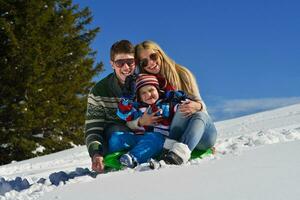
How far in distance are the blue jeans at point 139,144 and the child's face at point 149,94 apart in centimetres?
26

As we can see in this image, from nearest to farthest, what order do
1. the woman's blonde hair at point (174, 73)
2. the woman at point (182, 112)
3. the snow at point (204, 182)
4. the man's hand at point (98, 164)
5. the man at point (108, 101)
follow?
the snow at point (204, 182), the woman at point (182, 112), the man's hand at point (98, 164), the woman's blonde hair at point (174, 73), the man at point (108, 101)

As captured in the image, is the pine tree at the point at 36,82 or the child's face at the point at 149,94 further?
the pine tree at the point at 36,82

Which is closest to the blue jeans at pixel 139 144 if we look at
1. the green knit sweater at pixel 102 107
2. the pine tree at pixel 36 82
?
the green knit sweater at pixel 102 107

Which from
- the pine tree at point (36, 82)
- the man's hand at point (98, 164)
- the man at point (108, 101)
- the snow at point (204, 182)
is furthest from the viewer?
the pine tree at point (36, 82)

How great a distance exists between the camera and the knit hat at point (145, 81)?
3.51m

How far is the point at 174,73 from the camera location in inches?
143

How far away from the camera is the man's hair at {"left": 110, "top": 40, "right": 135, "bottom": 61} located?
12.3 ft

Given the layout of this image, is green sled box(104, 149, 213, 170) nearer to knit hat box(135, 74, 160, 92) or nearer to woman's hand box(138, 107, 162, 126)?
woman's hand box(138, 107, 162, 126)

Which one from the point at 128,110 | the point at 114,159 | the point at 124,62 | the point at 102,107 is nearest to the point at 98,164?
the point at 114,159

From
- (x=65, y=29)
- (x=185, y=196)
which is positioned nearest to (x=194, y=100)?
(x=185, y=196)

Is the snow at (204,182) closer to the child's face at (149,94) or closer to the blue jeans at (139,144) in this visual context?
the blue jeans at (139,144)

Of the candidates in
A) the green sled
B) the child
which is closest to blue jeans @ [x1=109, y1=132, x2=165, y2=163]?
the child

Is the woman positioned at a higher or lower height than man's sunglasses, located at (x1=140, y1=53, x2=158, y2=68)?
lower

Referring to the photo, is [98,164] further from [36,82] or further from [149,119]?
[36,82]
